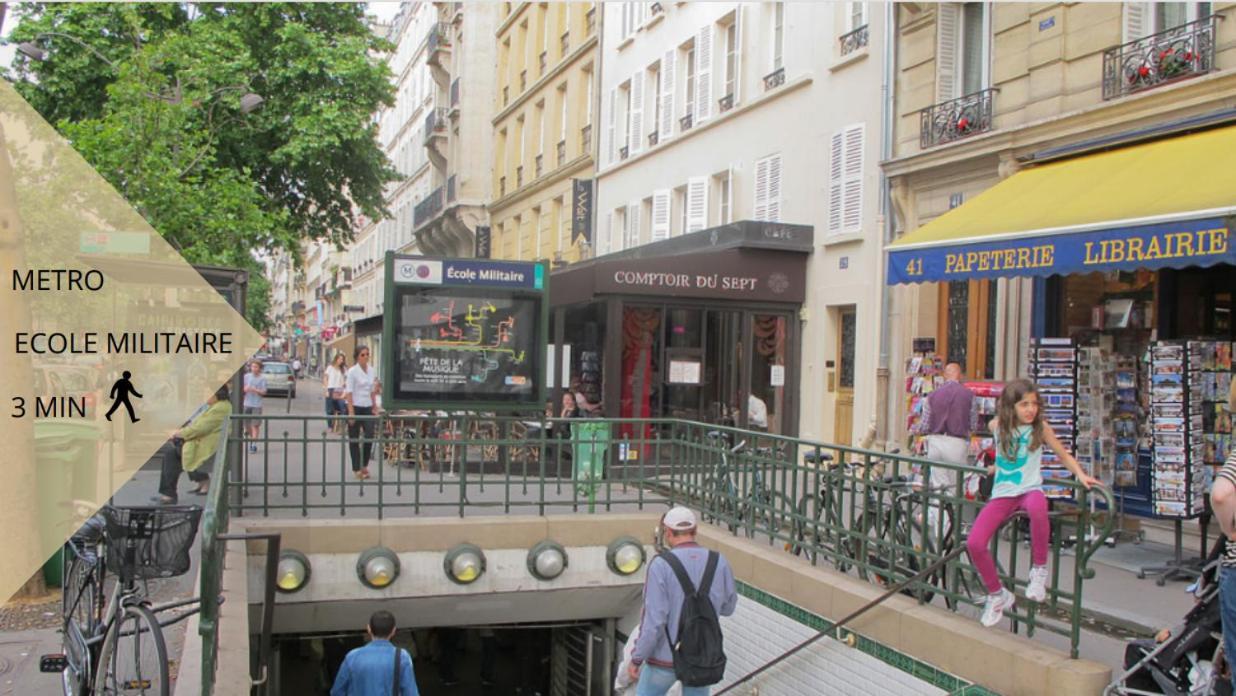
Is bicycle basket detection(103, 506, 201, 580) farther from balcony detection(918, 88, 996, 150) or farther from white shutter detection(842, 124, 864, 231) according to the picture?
white shutter detection(842, 124, 864, 231)

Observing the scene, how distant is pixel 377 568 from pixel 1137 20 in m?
9.11

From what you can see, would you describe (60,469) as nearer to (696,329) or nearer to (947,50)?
(696,329)

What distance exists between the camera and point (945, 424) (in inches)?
406

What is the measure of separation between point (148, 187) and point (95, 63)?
10.2 m

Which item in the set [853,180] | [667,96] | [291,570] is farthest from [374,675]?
[667,96]

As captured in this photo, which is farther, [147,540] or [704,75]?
[704,75]

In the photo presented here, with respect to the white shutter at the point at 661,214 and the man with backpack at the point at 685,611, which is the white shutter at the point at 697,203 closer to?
the white shutter at the point at 661,214

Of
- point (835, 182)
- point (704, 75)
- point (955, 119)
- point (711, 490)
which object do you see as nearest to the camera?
point (711, 490)

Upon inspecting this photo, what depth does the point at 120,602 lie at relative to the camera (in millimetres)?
5617

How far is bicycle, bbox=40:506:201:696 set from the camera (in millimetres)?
5480

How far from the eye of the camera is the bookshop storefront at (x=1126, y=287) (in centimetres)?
802

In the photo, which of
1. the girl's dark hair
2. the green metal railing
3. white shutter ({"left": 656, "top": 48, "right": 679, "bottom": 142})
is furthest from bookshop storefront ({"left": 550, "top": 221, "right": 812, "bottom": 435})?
the girl's dark hair

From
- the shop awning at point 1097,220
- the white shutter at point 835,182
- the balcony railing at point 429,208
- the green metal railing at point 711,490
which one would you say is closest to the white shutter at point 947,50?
the white shutter at point 835,182

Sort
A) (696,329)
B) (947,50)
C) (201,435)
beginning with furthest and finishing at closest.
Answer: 1. (696,329)
2. (947,50)
3. (201,435)
